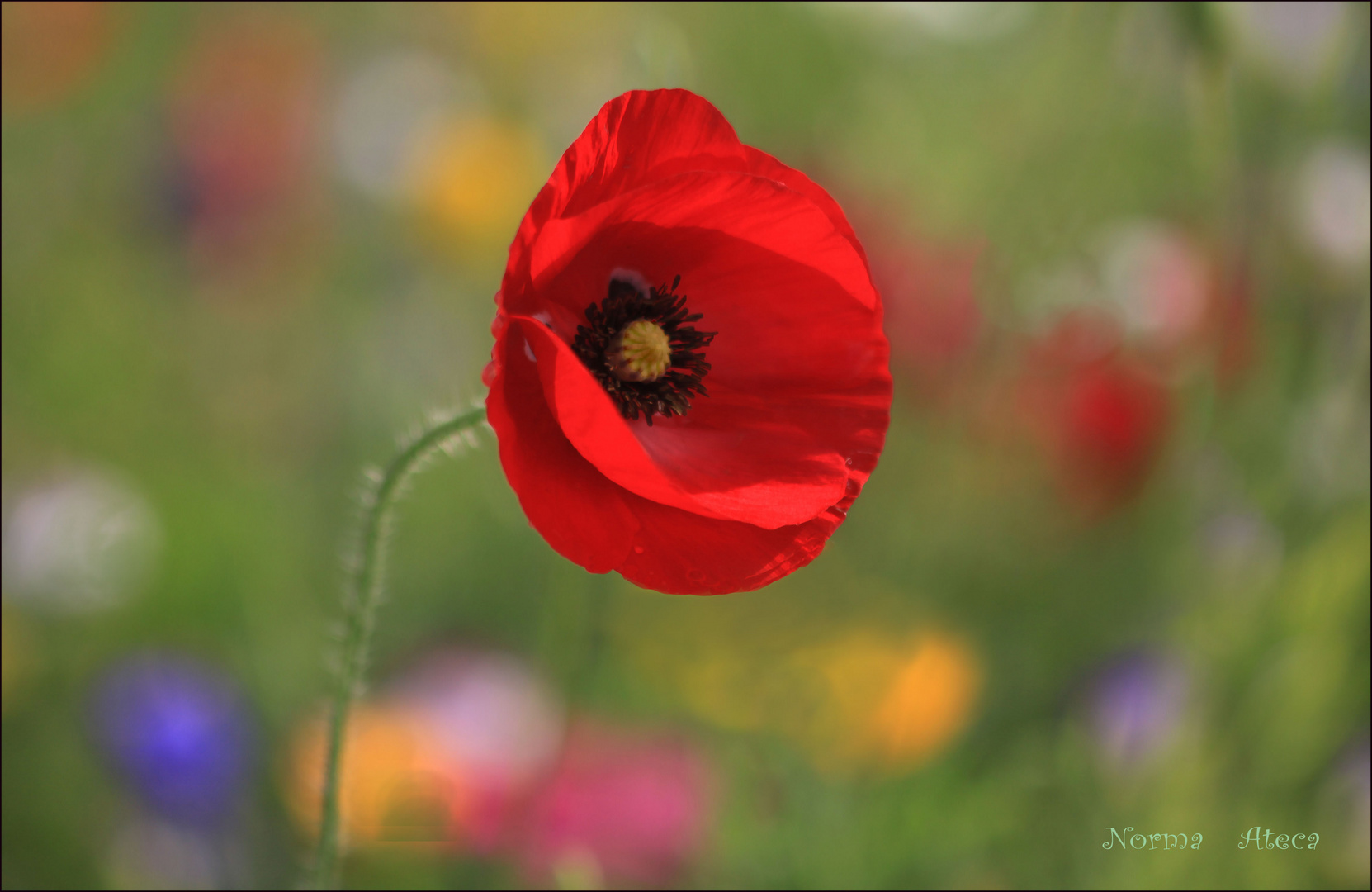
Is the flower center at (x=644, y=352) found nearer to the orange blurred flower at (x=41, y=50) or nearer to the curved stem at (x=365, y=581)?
the curved stem at (x=365, y=581)

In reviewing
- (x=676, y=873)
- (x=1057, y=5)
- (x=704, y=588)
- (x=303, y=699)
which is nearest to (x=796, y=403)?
(x=704, y=588)

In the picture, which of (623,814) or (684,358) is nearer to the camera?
(684,358)

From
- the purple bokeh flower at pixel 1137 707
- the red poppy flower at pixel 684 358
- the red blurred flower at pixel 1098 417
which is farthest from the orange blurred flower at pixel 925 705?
the red poppy flower at pixel 684 358

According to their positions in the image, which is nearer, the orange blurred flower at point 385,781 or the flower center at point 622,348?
the flower center at point 622,348

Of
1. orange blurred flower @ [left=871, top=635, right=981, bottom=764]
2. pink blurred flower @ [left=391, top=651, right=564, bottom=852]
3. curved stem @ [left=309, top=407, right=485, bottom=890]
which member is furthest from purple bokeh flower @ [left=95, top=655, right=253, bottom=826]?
orange blurred flower @ [left=871, top=635, right=981, bottom=764]

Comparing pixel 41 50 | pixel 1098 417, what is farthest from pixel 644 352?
pixel 41 50

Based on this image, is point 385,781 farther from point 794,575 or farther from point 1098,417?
point 1098,417

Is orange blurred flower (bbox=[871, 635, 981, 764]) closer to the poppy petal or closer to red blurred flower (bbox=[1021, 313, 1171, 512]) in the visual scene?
red blurred flower (bbox=[1021, 313, 1171, 512])
